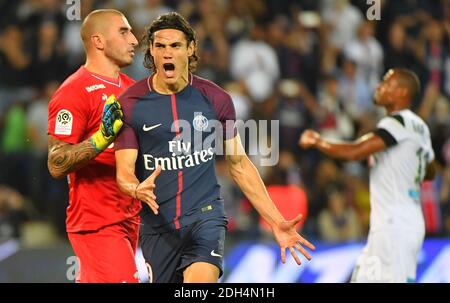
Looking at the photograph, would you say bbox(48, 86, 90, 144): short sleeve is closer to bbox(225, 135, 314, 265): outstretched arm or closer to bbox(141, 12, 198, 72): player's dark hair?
bbox(141, 12, 198, 72): player's dark hair

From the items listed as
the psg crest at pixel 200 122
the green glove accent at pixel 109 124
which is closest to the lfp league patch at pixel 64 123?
the green glove accent at pixel 109 124

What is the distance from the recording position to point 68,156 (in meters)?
7.03

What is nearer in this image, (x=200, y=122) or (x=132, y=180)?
(x=132, y=180)

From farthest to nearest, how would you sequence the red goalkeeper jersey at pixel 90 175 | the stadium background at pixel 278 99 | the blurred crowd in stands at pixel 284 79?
the blurred crowd in stands at pixel 284 79 → the stadium background at pixel 278 99 → the red goalkeeper jersey at pixel 90 175

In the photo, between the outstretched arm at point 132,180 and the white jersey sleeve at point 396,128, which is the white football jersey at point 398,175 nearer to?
the white jersey sleeve at point 396,128

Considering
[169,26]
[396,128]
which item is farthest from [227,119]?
[396,128]

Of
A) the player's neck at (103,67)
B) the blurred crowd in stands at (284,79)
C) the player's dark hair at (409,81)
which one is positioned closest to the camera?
the player's neck at (103,67)

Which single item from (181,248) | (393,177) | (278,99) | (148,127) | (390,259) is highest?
(278,99)

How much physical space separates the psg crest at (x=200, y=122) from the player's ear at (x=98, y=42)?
1292mm

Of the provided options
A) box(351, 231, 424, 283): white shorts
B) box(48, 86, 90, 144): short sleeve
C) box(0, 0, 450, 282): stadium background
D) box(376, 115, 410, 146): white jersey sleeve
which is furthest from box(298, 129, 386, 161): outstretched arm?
box(48, 86, 90, 144): short sleeve

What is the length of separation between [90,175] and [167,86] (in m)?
1.00

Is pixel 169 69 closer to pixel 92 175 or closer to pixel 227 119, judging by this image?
pixel 227 119

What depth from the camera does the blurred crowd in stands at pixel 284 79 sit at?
1229 cm
